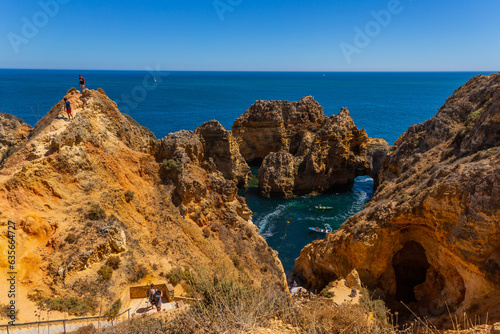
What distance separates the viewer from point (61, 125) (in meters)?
20.2

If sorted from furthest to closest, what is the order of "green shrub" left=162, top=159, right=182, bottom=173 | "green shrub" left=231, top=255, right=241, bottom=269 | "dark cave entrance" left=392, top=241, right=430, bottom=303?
1. "dark cave entrance" left=392, top=241, right=430, bottom=303
2. "green shrub" left=162, top=159, right=182, bottom=173
3. "green shrub" left=231, top=255, right=241, bottom=269

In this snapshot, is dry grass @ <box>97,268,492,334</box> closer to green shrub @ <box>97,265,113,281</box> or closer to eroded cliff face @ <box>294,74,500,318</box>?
green shrub @ <box>97,265,113,281</box>

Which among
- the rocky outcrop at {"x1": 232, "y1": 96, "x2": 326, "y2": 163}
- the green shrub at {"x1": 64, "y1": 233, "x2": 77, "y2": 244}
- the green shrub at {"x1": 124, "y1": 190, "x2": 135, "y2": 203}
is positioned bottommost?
the green shrub at {"x1": 64, "y1": 233, "x2": 77, "y2": 244}

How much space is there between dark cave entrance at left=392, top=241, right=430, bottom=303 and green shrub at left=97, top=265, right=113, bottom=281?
1934cm

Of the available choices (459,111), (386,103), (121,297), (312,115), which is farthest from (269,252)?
(386,103)

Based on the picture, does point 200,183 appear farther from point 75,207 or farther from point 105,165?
point 75,207

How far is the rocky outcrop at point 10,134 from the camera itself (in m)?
28.9

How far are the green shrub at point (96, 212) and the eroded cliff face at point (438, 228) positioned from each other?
611 inches

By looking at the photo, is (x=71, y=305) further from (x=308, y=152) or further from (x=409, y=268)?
(x=308, y=152)

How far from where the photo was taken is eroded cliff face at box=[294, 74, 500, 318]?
54.5 ft

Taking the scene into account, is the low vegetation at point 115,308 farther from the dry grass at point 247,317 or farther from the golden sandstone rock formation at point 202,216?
the dry grass at point 247,317

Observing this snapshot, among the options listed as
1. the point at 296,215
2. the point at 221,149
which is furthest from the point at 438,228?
the point at 221,149

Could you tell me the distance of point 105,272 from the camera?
610 inches

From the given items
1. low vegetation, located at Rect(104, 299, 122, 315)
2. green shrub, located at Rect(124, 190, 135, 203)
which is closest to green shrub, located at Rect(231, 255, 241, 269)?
green shrub, located at Rect(124, 190, 135, 203)
